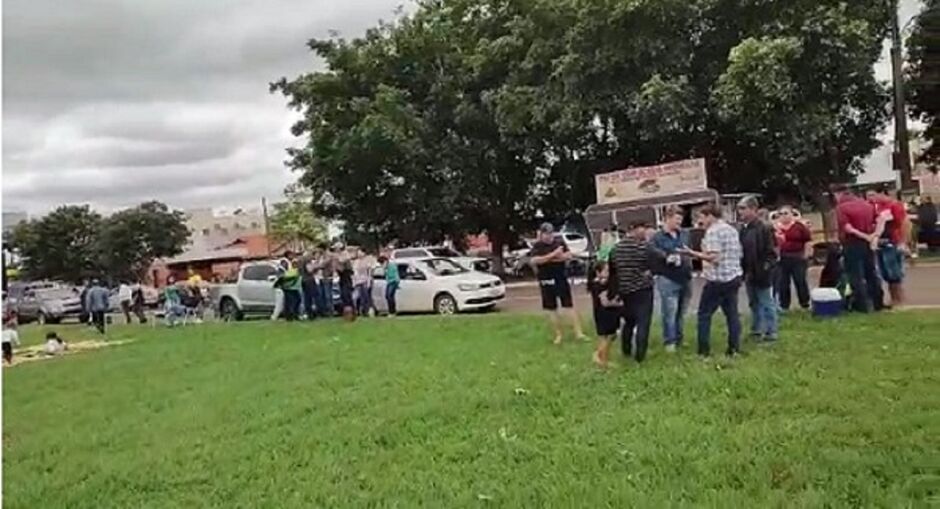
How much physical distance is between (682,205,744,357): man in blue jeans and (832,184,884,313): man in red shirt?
2527mm

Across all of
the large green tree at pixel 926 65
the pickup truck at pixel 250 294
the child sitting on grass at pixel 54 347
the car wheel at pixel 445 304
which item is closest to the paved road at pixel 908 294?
the car wheel at pixel 445 304

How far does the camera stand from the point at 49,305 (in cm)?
3866

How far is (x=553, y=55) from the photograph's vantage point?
31953mm

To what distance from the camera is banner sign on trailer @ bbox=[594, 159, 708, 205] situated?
91.2ft

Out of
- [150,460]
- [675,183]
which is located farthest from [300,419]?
[675,183]

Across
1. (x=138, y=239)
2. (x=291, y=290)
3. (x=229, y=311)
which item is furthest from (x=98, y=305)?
(x=138, y=239)

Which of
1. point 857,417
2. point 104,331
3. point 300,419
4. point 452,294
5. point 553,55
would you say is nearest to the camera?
point 857,417

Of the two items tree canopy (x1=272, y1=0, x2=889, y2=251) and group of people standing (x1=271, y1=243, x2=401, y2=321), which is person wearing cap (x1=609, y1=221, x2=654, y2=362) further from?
tree canopy (x1=272, y1=0, x2=889, y2=251)

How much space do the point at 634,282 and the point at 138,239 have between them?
255ft

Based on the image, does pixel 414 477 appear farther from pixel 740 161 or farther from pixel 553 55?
pixel 740 161

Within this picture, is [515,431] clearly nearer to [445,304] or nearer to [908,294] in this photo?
[908,294]

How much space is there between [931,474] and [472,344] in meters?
8.36

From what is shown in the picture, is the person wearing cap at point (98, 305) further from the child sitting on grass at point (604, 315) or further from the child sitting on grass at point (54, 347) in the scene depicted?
the child sitting on grass at point (604, 315)

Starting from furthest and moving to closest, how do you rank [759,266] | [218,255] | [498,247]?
[218,255]
[498,247]
[759,266]
